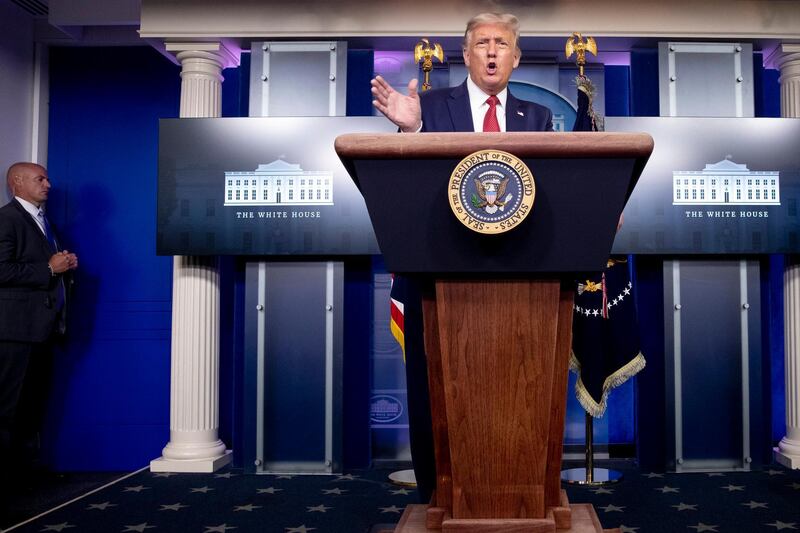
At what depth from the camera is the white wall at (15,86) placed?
4129 mm

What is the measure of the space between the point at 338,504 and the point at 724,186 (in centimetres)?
237

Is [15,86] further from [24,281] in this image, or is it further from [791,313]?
[791,313]

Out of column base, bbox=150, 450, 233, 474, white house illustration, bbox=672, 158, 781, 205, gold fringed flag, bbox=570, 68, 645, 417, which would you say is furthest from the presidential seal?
column base, bbox=150, 450, 233, 474

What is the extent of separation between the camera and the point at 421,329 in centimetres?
168

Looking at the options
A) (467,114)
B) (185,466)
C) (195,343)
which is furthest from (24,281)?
(467,114)

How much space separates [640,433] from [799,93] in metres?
1.97

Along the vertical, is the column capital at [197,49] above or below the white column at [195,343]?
above

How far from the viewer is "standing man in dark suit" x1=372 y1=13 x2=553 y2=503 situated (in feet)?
5.55

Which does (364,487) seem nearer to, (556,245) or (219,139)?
(219,139)

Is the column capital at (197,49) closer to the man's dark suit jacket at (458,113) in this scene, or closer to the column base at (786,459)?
the man's dark suit jacket at (458,113)

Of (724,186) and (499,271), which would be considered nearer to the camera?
(499,271)

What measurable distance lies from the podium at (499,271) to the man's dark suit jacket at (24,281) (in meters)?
2.98

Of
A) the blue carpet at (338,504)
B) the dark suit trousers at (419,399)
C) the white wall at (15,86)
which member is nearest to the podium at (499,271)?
the dark suit trousers at (419,399)

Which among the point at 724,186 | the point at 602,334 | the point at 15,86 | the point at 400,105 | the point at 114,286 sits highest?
the point at 15,86
